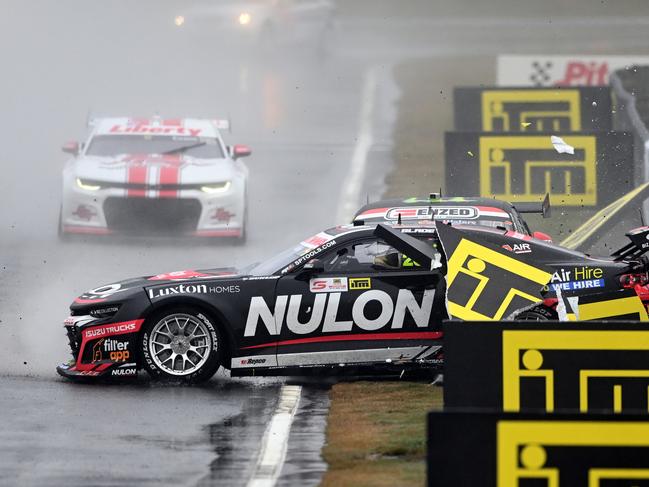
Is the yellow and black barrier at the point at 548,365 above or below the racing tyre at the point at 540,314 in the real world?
below

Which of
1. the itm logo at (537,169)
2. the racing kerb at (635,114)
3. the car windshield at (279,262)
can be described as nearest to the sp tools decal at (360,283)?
the car windshield at (279,262)

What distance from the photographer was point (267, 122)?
32875 mm

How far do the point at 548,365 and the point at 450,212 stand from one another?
544 centimetres

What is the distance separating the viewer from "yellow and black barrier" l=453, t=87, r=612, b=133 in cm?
2589

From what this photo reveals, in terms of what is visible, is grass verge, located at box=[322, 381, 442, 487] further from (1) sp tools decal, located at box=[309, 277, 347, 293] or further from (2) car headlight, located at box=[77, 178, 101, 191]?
(2) car headlight, located at box=[77, 178, 101, 191]

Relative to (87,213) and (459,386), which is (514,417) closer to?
(459,386)

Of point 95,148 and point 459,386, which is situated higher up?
point 95,148

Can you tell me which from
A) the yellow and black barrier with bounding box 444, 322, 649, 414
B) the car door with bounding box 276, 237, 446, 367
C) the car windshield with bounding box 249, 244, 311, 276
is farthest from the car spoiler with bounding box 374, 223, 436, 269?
the yellow and black barrier with bounding box 444, 322, 649, 414

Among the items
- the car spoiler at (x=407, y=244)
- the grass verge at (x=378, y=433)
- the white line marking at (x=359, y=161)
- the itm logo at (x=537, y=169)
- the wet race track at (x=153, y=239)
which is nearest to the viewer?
the grass verge at (x=378, y=433)

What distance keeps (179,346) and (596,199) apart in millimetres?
10373

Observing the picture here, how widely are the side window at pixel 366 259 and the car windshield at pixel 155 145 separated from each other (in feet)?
28.2

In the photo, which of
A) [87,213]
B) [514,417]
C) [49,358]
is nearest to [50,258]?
[87,213]

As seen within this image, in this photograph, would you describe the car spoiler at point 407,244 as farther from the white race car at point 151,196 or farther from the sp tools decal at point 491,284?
the white race car at point 151,196

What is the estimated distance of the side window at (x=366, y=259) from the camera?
39.8 ft
